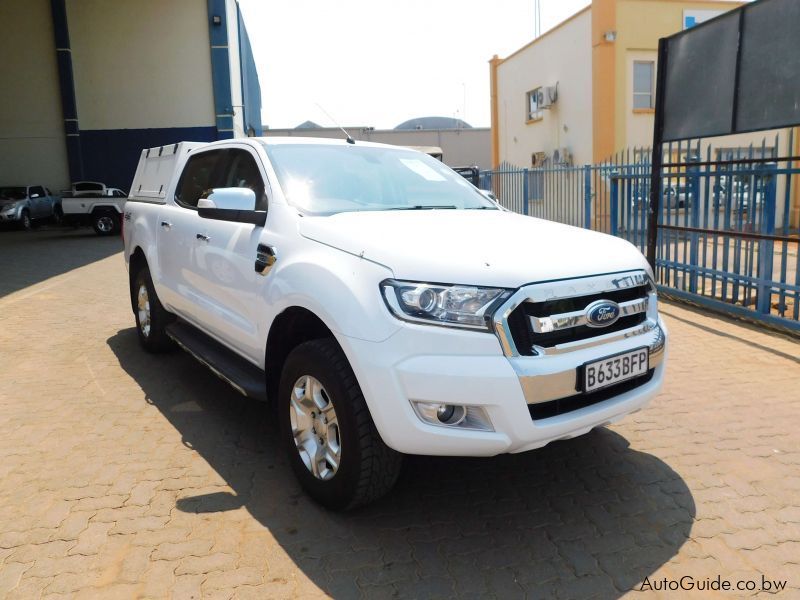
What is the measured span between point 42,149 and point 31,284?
18.9 m

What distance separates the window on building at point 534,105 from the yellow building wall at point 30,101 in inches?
713

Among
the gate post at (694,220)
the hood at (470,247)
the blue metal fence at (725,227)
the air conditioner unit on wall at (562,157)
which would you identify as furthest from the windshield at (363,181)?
the air conditioner unit on wall at (562,157)

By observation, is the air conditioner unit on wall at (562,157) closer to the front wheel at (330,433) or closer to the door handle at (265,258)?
the door handle at (265,258)

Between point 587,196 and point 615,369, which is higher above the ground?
point 587,196

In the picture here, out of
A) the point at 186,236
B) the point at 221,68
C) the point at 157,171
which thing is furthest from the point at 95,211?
the point at 186,236

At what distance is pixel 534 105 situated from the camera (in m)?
24.2

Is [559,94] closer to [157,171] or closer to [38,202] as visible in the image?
[157,171]

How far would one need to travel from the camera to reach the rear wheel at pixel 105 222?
19.7 metres

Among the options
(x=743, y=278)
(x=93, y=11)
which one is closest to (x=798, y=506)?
(x=743, y=278)

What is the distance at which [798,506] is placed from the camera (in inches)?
127

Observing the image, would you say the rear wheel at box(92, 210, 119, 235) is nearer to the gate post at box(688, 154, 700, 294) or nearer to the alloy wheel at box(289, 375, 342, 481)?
the gate post at box(688, 154, 700, 294)

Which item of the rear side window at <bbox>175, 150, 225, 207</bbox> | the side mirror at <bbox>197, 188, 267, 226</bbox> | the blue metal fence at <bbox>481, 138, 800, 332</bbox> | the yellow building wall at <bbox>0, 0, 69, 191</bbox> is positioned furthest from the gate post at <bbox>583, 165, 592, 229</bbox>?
the yellow building wall at <bbox>0, 0, 69, 191</bbox>

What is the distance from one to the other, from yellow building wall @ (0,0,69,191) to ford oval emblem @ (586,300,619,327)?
Result: 2804 centimetres

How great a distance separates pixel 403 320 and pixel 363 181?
1.60m
